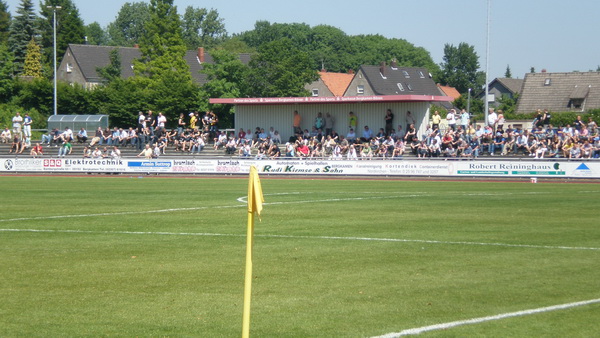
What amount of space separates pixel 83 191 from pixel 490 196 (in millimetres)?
14260

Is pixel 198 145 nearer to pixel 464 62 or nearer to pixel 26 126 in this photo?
pixel 26 126

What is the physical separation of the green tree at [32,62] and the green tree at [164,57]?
1273 centimetres

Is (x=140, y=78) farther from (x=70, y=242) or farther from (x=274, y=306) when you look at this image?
(x=274, y=306)

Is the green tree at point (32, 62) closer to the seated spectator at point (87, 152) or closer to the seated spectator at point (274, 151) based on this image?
the seated spectator at point (87, 152)

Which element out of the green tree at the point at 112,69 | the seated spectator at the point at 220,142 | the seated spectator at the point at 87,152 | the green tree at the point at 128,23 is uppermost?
the green tree at the point at 128,23

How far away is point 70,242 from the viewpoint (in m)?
14.5

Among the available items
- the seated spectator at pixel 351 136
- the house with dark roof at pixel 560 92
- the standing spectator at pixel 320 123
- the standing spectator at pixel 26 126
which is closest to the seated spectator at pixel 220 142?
the standing spectator at pixel 320 123

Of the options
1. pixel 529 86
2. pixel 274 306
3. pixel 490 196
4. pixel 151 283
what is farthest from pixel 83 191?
pixel 529 86

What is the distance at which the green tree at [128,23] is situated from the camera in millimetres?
186750

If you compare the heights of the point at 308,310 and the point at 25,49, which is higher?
the point at 25,49

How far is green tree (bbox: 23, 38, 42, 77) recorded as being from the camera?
91.4 m

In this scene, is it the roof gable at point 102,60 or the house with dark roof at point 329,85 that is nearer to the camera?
the roof gable at point 102,60

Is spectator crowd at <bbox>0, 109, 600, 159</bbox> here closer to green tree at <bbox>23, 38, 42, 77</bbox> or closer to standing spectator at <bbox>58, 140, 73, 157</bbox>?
standing spectator at <bbox>58, 140, 73, 157</bbox>

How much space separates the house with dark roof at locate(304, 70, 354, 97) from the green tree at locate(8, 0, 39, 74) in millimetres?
→ 36324
